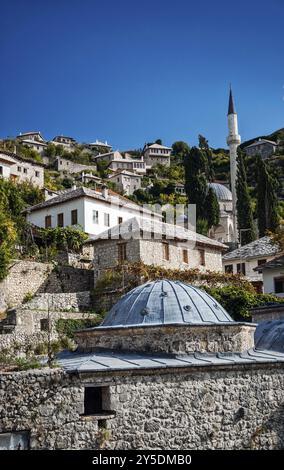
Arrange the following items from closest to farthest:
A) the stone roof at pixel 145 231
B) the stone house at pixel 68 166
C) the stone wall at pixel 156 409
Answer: the stone wall at pixel 156 409
the stone roof at pixel 145 231
the stone house at pixel 68 166

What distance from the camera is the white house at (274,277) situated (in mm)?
36344

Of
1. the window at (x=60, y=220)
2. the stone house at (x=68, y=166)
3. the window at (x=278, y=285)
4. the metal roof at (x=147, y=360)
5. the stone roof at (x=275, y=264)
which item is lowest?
the metal roof at (x=147, y=360)

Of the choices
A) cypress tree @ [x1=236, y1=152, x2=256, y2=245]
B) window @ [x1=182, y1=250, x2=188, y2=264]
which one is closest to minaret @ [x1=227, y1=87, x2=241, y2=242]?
cypress tree @ [x1=236, y1=152, x2=256, y2=245]

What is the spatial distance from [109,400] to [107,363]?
834 millimetres

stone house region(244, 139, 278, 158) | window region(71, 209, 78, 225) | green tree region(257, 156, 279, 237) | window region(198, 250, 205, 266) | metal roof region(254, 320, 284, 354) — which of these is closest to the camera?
metal roof region(254, 320, 284, 354)

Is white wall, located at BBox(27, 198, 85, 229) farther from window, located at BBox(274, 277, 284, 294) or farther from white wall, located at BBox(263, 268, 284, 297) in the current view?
window, located at BBox(274, 277, 284, 294)

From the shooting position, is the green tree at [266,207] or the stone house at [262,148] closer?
the green tree at [266,207]

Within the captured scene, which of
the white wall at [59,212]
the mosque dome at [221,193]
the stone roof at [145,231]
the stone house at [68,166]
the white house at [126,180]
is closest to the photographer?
the stone roof at [145,231]

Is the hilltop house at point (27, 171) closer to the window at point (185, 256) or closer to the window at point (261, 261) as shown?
the window at point (261, 261)

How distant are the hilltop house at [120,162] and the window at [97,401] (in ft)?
343

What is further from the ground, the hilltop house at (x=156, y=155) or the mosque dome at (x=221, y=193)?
the hilltop house at (x=156, y=155)

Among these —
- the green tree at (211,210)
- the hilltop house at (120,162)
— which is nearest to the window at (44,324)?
the green tree at (211,210)

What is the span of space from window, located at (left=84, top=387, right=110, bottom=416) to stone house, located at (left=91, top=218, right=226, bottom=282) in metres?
19.8

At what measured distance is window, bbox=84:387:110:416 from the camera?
12.4 m
